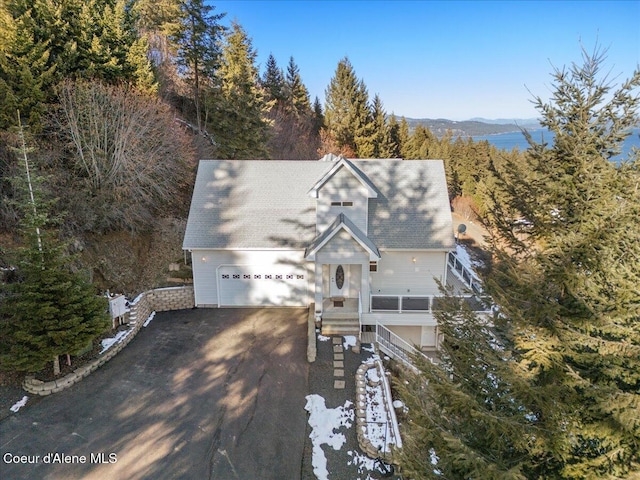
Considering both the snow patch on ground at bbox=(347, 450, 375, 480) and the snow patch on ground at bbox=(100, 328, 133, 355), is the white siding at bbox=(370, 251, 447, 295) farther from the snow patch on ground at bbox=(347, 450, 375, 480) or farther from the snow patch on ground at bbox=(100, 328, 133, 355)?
the snow patch on ground at bbox=(100, 328, 133, 355)

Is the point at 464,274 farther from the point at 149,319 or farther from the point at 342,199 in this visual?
the point at 149,319

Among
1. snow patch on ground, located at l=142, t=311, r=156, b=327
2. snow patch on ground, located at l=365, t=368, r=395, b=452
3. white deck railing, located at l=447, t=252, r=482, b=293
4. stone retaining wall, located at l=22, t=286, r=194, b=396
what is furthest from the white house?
snow patch on ground, located at l=365, t=368, r=395, b=452

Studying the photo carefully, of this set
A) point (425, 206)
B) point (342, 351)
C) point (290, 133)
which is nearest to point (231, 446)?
point (342, 351)

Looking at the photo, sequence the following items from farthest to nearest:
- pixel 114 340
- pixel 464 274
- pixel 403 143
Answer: pixel 403 143 → pixel 464 274 → pixel 114 340

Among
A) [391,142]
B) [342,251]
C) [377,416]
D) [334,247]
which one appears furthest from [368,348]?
[391,142]

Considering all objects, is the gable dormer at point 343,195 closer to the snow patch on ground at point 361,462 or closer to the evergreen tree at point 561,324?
the snow patch on ground at point 361,462

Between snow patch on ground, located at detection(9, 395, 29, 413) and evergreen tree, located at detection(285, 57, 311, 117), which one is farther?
evergreen tree, located at detection(285, 57, 311, 117)
